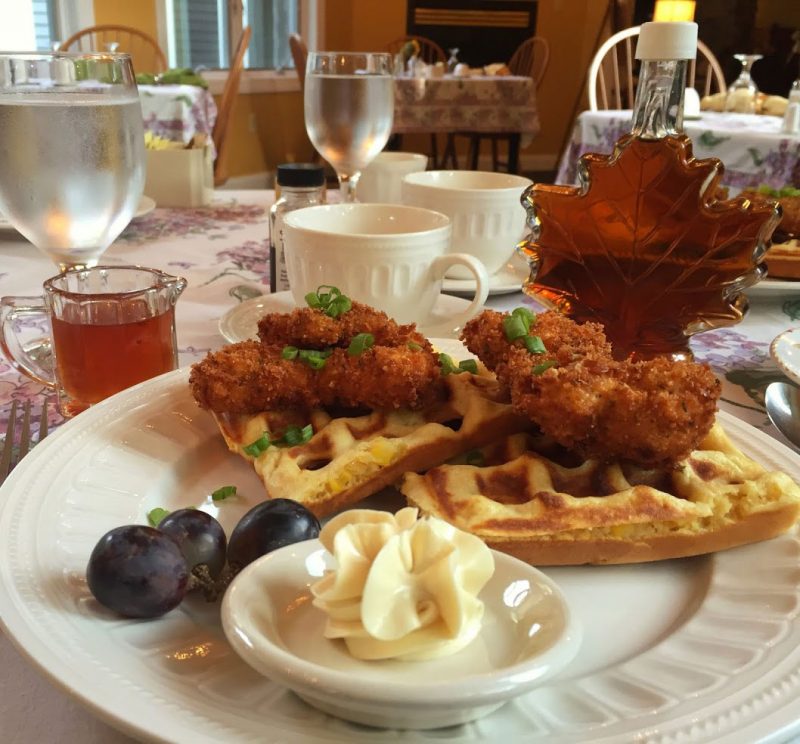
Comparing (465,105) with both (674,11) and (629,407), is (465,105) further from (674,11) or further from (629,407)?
(629,407)

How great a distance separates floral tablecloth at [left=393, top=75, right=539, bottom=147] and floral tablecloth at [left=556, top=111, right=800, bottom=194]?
3.33m

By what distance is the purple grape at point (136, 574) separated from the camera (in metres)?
0.57

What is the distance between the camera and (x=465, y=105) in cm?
659

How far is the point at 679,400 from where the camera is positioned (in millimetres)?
730

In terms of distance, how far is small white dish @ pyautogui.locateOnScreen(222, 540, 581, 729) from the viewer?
0.47 m

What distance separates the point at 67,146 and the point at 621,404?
0.83 m

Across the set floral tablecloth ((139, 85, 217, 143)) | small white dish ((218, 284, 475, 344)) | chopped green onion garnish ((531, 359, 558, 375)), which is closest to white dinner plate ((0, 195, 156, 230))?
small white dish ((218, 284, 475, 344))

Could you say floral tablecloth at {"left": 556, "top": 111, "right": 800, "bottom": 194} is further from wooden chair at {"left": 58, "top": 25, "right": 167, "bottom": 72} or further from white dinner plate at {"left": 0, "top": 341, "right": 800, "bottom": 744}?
wooden chair at {"left": 58, "top": 25, "right": 167, "bottom": 72}

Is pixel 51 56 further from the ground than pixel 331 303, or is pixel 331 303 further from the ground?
pixel 51 56

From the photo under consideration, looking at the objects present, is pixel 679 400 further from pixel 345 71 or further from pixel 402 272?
pixel 345 71

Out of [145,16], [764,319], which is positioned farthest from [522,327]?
[145,16]

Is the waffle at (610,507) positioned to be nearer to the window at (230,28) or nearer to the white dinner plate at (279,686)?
the white dinner plate at (279,686)

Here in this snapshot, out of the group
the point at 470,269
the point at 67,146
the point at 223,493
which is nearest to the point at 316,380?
the point at 223,493

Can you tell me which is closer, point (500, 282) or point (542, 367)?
point (542, 367)
